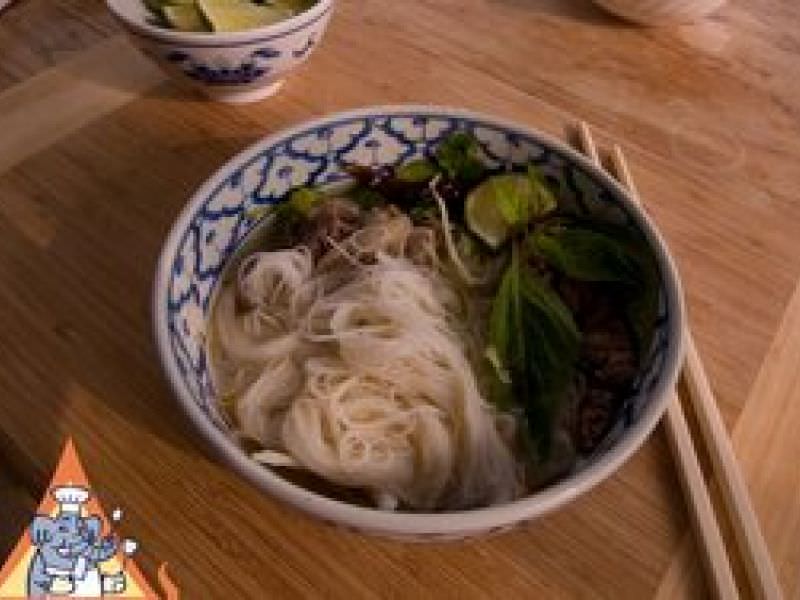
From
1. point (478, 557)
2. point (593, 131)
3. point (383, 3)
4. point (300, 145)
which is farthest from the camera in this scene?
point (383, 3)

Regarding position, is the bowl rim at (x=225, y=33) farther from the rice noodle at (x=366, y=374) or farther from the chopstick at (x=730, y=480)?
the chopstick at (x=730, y=480)

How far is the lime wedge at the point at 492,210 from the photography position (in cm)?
80

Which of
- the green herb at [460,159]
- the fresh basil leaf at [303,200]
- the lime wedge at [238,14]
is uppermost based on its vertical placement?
the lime wedge at [238,14]

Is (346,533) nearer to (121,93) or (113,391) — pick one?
(113,391)

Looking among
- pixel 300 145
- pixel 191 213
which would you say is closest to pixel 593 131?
pixel 300 145

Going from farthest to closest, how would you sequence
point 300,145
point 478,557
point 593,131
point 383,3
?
point 383,3
point 593,131
point 300,145
point 478,557

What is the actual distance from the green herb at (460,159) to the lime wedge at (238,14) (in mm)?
313

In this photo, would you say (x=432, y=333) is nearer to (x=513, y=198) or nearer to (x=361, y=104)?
(x=513, y=198)

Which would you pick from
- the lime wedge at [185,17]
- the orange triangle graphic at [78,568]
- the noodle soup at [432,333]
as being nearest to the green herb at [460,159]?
the noodle soup at [432,333]

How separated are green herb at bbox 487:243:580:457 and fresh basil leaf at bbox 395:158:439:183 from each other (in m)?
0.15

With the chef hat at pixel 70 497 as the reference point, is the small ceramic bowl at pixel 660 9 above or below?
above

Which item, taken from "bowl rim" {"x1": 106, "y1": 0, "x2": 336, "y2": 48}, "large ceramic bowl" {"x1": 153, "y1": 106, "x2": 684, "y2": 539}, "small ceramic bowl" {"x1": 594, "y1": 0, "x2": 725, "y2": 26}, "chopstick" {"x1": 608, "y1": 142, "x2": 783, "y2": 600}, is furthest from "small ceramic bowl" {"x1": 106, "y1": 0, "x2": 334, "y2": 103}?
"chopstick" {"x1": 608, "y1": 142, "x2": 783, "y2": 600}

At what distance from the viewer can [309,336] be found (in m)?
0.75

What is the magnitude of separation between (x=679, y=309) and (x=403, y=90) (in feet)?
1.82
